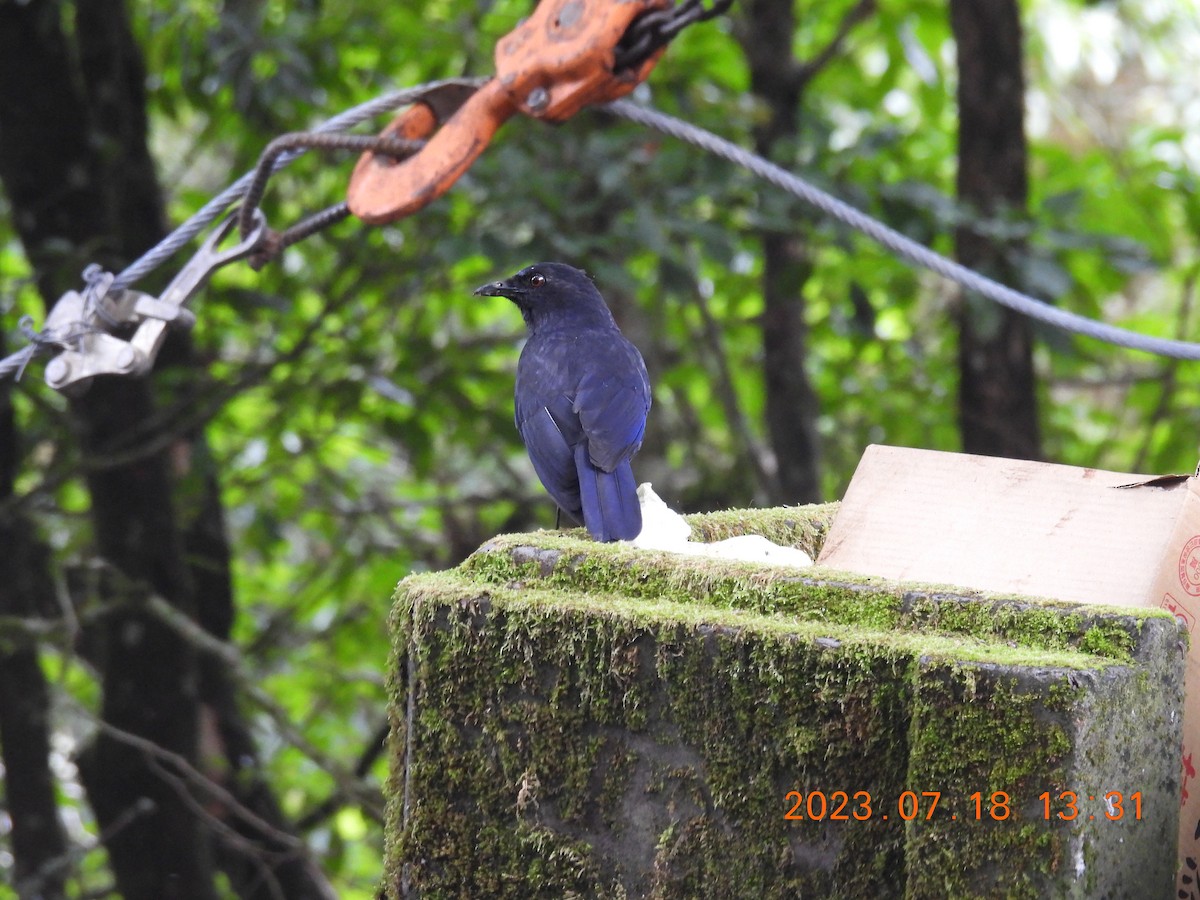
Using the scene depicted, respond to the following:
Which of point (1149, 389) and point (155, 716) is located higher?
point (1149, 389)

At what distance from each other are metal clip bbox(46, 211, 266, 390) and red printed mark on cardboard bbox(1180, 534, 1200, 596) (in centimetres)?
184

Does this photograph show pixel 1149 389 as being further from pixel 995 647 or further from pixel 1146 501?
pixel 995 647

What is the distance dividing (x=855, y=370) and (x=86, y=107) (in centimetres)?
377

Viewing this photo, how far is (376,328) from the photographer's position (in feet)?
19.7

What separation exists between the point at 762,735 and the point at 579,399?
1.91 m

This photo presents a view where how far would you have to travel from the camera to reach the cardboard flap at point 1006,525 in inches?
71.7

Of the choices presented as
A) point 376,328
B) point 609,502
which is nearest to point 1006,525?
point 609,502

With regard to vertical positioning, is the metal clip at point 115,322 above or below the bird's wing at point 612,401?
above

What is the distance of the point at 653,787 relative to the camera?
1.71m

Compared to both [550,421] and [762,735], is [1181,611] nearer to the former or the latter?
[762,735]

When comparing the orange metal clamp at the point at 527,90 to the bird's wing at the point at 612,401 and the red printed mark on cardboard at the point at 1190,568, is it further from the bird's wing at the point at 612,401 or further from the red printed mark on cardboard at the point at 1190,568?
the red printed mark on cardboard at the point at 1190,568

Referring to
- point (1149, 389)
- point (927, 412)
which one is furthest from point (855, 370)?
point (1149, 389)

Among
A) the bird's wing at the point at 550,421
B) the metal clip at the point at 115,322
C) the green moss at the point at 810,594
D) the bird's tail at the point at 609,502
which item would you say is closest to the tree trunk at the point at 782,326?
the bird's wing at the point at 550,421

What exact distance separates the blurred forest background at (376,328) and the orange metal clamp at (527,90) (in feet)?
5.04
